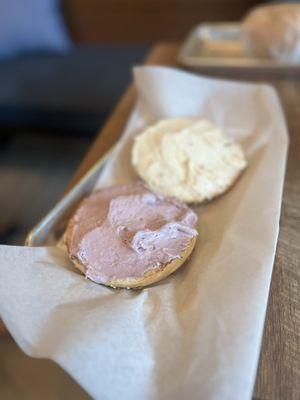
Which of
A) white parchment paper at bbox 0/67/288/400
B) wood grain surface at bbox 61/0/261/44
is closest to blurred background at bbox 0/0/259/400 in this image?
wood grain surface at bbox 61/0/261/44

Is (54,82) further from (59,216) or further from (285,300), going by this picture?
(285,300)

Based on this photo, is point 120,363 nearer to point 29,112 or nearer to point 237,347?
point 237,347

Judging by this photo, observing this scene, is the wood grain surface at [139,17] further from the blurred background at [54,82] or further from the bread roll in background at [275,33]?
the bread roll in background at [275,33]

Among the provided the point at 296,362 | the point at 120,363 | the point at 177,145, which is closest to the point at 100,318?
the point at 120,363

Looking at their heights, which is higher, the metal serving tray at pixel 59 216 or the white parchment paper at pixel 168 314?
the metal serving tray at pixel 59 216

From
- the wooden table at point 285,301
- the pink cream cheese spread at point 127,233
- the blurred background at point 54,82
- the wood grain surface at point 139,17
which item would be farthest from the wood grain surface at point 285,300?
the wood grain surface at point 139,17

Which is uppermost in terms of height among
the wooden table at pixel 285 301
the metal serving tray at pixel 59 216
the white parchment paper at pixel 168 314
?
the metal serving tray at pixel 59 216

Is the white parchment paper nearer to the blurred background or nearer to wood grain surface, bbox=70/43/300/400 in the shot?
wood grain surface, bbox=70/43/300/400
